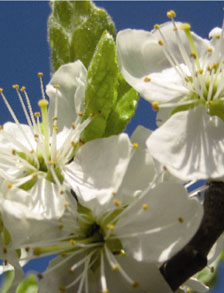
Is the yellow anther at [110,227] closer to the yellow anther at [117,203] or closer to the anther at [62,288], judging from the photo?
the yellow anther at [117,203]

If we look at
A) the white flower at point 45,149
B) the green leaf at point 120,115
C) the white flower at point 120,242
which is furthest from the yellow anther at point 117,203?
the green leaf at point 120,115

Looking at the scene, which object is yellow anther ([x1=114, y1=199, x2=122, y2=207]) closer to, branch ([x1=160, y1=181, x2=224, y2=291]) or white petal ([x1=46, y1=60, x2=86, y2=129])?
branch ([x1=160, y1=181, x2=224, y2=291])

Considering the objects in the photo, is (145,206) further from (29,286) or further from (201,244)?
(29,286)

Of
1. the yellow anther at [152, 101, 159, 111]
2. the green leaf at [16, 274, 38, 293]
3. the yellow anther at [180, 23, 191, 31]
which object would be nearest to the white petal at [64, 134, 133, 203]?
the yellow anther at [152, 101, 159, 111]

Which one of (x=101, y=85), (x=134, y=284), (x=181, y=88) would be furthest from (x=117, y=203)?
(x=181, y=88)

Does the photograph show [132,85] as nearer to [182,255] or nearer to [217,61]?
[217,61]

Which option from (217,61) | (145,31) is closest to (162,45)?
(145,31)
